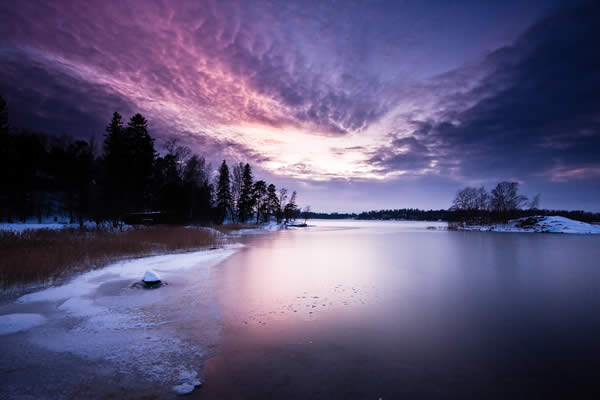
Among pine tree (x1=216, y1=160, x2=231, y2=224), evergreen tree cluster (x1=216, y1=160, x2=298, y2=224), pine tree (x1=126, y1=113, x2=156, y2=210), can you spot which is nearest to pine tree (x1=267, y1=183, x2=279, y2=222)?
evergreen tree cluster (x1=216, y1=160, x2=298, y2=224)

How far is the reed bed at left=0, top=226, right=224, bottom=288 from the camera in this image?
30.6 feet

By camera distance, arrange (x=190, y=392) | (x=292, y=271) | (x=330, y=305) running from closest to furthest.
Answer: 1. (x=190, y=392)
2. (x=330, y=305)
3. (x=292, y=271)

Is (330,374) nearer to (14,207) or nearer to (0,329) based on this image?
(0,329)

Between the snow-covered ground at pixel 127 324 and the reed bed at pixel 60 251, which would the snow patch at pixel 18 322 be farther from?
the reed bed at pixel 60 251

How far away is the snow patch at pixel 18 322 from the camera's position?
5500 mm

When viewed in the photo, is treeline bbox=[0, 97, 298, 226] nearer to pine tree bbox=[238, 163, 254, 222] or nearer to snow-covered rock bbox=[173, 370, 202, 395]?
pine tree bbox=[238, 163, 254, 222]

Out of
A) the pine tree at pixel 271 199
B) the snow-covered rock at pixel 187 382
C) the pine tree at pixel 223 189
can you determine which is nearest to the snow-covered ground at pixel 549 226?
the pine tree at pixel 271 199

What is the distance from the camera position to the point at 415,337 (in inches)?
238

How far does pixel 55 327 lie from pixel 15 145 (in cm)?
4418

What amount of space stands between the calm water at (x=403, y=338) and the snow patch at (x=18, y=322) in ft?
14.0

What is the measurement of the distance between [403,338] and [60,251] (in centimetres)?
1529

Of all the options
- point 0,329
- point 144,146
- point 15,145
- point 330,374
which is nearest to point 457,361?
point 330,374

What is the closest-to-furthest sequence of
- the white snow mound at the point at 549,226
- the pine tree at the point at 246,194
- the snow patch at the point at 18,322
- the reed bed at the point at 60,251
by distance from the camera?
the snow patch at the point at 18,322, the reed bed at the point at 60,251, the white snow mound at the point at 549,226, the pine tree at the point at 246,194

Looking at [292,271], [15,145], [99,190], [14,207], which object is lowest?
[292,271]
